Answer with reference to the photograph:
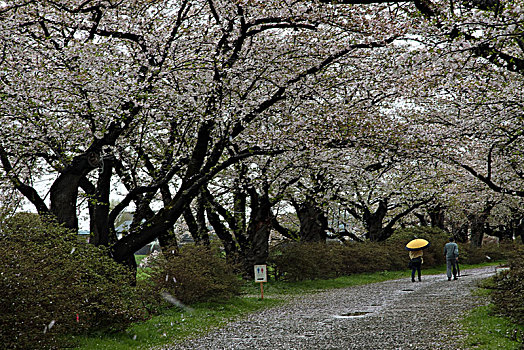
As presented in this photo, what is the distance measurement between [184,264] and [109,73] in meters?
4.95

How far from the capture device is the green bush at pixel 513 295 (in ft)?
26.2

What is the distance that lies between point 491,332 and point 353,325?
2490 millimetres

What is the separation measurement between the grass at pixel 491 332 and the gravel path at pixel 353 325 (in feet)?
0.80

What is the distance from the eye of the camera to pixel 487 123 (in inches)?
582

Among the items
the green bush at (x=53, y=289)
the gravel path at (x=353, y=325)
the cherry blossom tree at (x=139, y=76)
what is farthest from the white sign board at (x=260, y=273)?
the green bush at (x=53, y=289)

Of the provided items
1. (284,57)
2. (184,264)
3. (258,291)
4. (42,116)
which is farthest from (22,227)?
(258,291)

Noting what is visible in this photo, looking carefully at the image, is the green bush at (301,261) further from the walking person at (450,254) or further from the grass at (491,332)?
the grass at (491,332)

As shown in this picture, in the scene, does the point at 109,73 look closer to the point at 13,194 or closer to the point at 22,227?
the point at 22,227

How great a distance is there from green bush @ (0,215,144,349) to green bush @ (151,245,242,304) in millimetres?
2194

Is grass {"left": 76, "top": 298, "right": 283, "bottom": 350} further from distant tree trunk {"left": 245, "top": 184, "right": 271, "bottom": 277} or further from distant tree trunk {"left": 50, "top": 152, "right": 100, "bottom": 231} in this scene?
distant tree trunk {"left": 245, "top": 184, "right": 271, "bottom": 277}

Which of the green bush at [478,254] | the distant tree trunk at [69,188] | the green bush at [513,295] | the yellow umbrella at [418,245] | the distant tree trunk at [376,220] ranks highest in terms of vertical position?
the distant tree trunk at [69,188]

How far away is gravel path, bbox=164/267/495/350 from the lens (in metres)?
7.58

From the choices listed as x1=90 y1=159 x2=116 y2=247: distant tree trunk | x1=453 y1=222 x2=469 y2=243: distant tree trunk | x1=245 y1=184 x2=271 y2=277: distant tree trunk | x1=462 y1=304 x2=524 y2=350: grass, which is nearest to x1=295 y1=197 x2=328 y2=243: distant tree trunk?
x1=245 y1=184 x2=271 y2=277: distant tree trunk

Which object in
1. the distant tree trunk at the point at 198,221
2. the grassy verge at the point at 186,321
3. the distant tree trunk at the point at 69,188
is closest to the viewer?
the grassy verge at the point at 186,321
